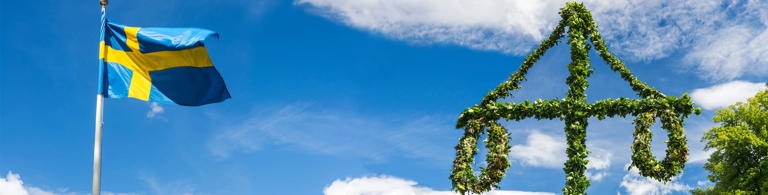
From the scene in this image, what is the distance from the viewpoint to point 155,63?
13.1 m

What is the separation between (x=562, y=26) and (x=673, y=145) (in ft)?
10.8

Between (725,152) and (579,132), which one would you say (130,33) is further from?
(725,152)

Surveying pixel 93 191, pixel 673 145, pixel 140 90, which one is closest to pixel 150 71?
pixel 140 90

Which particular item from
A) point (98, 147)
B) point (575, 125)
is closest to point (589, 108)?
point (575, 125)

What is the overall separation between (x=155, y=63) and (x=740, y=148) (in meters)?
20.7

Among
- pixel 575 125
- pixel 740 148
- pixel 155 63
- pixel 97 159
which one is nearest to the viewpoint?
pixel 97 159

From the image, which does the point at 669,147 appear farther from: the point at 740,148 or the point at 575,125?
the point at 740,148

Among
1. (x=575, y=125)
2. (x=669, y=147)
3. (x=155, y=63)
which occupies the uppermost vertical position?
(x=155, y=63)

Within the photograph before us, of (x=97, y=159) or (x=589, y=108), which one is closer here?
(x=97, y=159)

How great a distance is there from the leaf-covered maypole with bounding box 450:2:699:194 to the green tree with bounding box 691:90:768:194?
11.5 meters

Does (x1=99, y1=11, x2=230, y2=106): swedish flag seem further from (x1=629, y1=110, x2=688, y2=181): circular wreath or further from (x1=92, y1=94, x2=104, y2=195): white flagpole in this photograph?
(x1=629, y1=110, x2=688, y2=181): circular wreath

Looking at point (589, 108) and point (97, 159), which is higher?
point (589, 108)

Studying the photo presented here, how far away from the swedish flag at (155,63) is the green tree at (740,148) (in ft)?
62.9

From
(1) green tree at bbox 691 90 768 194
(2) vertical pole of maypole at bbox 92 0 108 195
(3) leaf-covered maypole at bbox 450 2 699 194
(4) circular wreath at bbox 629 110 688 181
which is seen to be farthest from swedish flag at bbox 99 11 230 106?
(1) green tree at bbox 691 90 768 194
